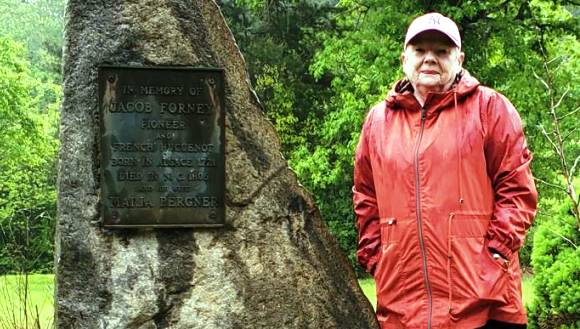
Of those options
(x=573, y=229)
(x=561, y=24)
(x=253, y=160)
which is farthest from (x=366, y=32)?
(x=253, y=160)

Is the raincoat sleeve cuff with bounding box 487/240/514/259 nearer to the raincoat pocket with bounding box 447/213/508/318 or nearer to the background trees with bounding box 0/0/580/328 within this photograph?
the raincoat pocket with bounding box 447/213/508/318

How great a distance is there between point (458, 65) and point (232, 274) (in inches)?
61.7

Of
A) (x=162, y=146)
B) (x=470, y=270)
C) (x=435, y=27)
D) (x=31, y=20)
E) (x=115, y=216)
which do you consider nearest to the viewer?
(x=470, y=270)

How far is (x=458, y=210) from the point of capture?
3.56 metres

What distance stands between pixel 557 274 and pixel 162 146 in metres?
3.94

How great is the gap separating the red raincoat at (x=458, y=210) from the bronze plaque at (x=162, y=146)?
956 millimetres

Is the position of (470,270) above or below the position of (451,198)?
below

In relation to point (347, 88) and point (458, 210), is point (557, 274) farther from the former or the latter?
point (347, 88)

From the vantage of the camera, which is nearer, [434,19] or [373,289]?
[434,19]

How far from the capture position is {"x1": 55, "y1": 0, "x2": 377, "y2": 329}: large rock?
3.90 m

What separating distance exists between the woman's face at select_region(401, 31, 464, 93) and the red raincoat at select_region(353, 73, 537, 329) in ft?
0.21

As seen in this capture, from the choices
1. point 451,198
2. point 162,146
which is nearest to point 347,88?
point 162,146

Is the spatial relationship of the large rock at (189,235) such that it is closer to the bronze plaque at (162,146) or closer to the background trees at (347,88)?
the bronze plaque at (162,146)

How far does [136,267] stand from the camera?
392 centimetres
